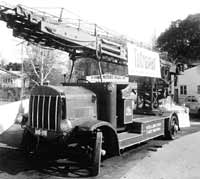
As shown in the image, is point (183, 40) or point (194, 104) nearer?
point (194, 104)

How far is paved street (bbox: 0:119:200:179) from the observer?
561cm

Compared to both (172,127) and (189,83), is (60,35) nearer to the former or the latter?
(172,127)

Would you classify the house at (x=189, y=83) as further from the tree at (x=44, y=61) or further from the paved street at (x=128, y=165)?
the paved street at (x=128, y=165)

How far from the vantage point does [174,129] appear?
10.0m

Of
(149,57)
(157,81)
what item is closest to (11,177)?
(149,57)

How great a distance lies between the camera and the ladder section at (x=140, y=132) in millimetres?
6840

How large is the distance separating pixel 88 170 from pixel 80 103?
1535 millimetres

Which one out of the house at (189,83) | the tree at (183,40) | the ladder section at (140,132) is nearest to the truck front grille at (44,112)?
the ladder section at (140,132)

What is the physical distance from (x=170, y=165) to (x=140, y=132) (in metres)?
1.64

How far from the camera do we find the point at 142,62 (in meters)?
8.79

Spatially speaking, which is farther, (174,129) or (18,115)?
(18,115)

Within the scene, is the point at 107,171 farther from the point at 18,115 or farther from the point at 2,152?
the point at 18,115

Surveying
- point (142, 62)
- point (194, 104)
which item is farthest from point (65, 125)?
point (194, 104)

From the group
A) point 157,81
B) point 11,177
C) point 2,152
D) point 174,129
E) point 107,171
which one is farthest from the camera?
point 157,81
